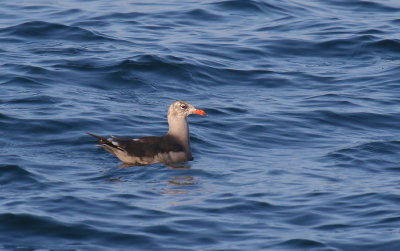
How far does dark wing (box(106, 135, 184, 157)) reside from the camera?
15.6m

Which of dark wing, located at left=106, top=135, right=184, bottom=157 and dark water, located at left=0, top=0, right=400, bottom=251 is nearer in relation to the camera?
dark water, located at left=0, top=0, right=400, bottom=251

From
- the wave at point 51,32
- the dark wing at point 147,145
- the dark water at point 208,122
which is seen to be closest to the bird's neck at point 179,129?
the dark wing at point 147,145

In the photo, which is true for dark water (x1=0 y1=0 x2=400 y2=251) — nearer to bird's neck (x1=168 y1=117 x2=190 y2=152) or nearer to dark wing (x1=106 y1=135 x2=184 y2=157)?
dark wing (x1=106 y1=135 x2=184 y2=157)

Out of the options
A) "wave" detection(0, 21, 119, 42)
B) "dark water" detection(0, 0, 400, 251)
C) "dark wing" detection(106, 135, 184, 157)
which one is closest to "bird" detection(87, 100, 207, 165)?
"dark wing" detection(106, 135, 184, 157)

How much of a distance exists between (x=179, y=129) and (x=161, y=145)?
2.59 ft

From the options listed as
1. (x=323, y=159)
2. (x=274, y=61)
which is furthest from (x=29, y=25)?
(x=323, y=159)

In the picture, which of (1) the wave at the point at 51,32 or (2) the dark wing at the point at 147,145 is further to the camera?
(1) the wave at the point at 51,32

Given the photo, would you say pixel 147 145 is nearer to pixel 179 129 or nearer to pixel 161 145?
pixel 161 145

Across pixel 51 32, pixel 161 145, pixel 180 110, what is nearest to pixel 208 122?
pixel 180 110

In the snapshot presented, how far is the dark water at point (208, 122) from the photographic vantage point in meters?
12.5

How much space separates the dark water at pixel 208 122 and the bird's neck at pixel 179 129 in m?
0.43

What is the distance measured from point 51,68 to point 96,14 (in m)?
5.60

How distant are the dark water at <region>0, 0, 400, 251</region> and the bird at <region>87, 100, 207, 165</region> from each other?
0.94 ft

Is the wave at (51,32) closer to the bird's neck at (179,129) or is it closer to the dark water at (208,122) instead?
the dark water at (208,122)
